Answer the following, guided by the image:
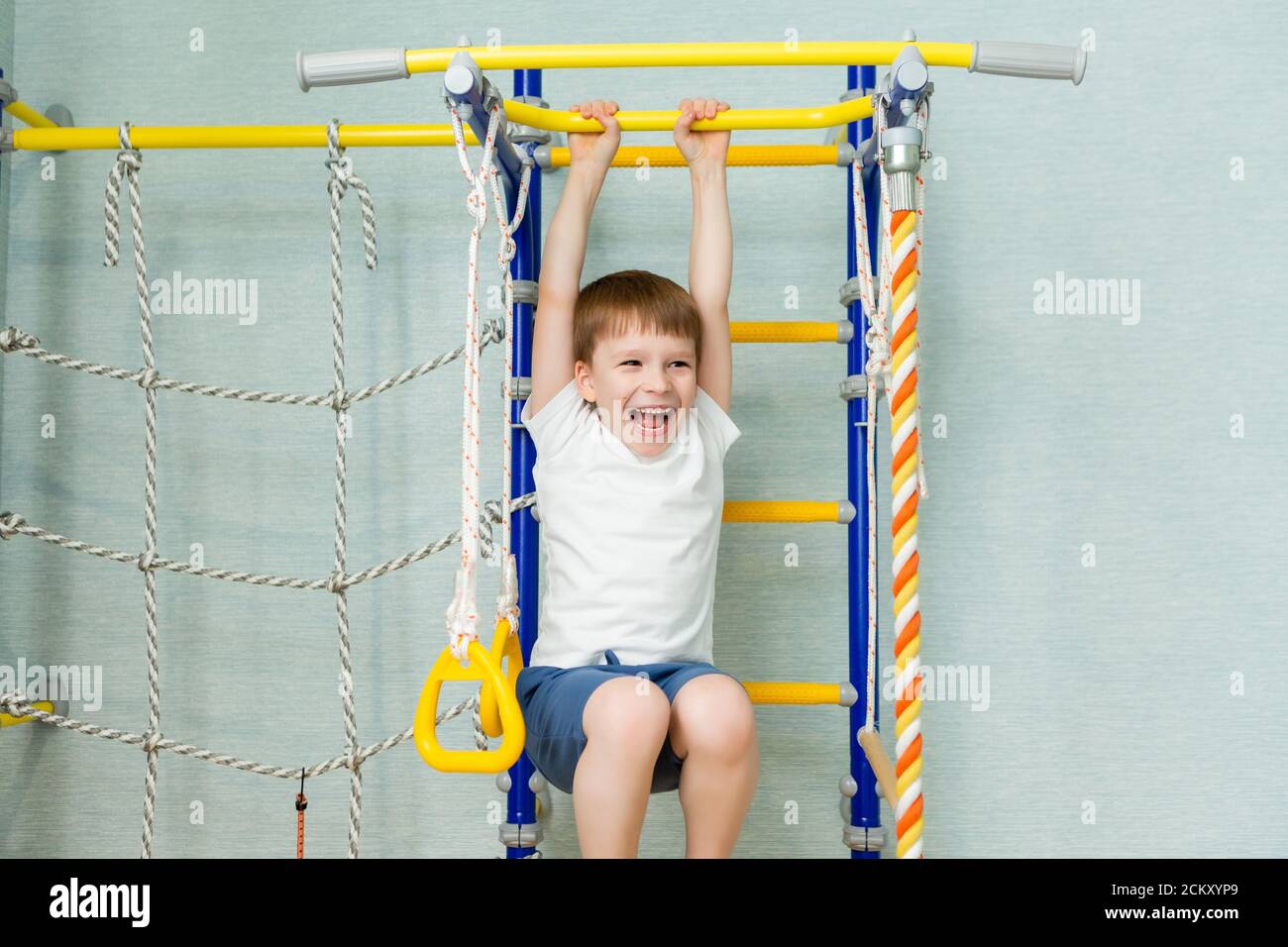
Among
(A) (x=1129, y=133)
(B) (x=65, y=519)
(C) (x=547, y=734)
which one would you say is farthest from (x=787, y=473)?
(B) (x=65, y=519)

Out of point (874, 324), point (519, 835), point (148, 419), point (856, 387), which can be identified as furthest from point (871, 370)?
point (148, 419)

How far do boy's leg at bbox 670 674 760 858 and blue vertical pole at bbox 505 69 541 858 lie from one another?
1.09ft

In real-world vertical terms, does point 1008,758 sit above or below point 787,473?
below

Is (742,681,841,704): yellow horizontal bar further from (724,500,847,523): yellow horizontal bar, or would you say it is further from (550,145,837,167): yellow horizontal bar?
(550,145,837,167): yellow horizontal bar

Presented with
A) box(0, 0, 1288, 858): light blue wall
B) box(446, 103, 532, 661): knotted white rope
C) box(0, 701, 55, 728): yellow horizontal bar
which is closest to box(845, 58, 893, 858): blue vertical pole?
box(0, 0, 1288, 858): light blue wall

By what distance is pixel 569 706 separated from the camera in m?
1.26

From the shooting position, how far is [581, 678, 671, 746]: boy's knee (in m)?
1.17

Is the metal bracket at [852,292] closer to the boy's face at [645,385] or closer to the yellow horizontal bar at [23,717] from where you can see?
the boy's face at [645,385]

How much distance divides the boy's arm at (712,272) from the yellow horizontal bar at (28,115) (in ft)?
3.43

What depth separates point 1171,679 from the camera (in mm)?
1797

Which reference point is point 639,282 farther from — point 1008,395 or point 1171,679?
point 1171,679

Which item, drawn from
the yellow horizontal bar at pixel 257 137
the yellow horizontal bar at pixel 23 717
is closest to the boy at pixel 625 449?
the yellow horizontal bar at pixel 257 137

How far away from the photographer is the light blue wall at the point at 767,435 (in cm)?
179
